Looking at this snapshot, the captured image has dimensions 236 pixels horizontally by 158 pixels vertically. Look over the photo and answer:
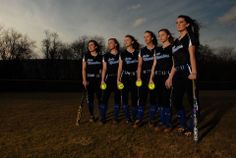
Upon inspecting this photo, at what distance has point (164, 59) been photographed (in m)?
6.58

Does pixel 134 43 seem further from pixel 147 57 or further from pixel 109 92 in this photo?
pixel 109 92

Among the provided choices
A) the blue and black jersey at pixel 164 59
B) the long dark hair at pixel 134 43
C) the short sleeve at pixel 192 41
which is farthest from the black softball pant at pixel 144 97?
the short sleeve at pixel 192 41

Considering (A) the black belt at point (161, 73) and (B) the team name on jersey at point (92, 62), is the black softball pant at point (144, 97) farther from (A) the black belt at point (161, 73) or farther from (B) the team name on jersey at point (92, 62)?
(B) the team name on jersey at point (92, 62)

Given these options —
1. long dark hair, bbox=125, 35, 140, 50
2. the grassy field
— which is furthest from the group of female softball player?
the grassy field

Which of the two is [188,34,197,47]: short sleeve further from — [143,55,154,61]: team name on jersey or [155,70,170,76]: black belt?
[143,55,154,61]: team name on jersey

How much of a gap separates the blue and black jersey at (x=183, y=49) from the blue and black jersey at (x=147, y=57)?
92 centimetres

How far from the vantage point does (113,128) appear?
274 inches

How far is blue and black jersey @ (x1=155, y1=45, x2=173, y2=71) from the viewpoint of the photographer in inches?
260

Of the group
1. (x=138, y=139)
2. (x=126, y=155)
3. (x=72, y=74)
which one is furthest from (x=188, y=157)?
(x=72, y=74)

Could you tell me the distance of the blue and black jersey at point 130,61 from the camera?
7.33 meters

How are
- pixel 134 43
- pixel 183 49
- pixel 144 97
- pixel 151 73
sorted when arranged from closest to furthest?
1. pixel 183 49
2. pixel 151 73
3. pixel 144 97
4. pixel 134 43

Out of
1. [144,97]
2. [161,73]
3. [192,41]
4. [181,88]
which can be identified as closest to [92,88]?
[144,97]

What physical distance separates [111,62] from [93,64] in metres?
0.56

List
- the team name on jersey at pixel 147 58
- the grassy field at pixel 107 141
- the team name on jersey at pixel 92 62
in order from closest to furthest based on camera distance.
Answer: the grassy field at pixel 107 141 → the team name on jersey at pixel 147 58 → the team name on jersey at pixel 92 62
